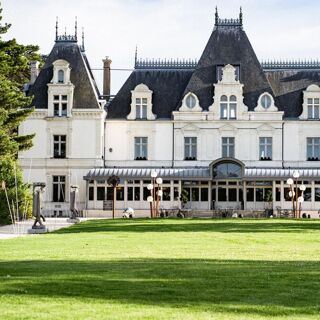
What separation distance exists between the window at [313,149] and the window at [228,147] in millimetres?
4696

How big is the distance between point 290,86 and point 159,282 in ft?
142

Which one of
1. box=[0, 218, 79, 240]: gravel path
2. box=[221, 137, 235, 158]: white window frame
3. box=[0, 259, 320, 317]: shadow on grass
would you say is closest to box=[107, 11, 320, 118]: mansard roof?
box=[221, 137, 235, 158]: white window frame

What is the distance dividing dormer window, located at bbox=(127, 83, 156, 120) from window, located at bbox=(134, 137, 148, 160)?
53.9 inches

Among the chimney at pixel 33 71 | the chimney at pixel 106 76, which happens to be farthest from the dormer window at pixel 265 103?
the chimney at pixel 33 71

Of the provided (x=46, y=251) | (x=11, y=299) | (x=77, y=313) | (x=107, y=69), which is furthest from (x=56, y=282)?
(x=107, y=69)

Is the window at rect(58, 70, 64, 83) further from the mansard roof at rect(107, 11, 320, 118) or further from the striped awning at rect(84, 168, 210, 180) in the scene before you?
the striped awning at rect(84, 168, 210, 180)

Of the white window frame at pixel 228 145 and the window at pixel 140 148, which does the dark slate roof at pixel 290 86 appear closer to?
the white window frame at pixel 228 145

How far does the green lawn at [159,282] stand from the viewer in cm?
913

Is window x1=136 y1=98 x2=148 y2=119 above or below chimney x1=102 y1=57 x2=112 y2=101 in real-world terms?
below

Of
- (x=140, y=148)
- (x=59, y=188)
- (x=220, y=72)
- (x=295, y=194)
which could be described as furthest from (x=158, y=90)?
(x=295, y=194)

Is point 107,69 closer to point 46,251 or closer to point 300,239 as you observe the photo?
point 300,239

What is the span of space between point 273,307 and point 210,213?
133ft

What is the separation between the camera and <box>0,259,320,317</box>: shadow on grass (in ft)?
32.0

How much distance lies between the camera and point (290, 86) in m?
53.5
